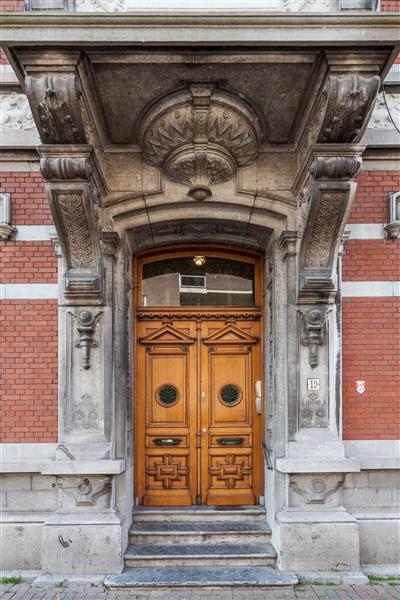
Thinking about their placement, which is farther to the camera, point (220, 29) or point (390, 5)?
point (390, 5)

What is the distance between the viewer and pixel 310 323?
17.4 feet

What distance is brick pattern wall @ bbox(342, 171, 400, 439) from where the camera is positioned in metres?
5.54

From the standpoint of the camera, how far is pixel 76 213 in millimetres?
4844

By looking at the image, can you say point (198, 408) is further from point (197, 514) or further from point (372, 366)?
point (372, 366)

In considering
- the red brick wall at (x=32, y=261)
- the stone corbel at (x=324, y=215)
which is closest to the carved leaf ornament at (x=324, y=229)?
the stone corbel at (x=324, y=215)

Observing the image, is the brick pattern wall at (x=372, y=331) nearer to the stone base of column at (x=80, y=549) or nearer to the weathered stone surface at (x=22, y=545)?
the stone base of column at (x=80, y=549)

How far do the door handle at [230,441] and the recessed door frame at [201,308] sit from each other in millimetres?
Result: 208

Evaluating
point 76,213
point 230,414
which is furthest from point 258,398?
point 76,213

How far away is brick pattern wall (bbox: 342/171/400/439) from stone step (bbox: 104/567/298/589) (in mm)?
1600

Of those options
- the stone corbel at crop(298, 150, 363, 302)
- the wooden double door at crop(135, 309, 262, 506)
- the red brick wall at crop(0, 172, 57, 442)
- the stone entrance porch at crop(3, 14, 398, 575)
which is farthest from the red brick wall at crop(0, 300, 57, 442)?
the stone corbel at crop(298, 150, 363, 302)

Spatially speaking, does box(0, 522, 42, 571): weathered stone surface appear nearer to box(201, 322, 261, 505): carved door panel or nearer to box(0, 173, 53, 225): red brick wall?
box(201, 322, 261, 505): carved door panel

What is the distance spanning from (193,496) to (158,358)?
5.43 ft

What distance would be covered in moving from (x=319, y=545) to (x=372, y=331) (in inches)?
89.1

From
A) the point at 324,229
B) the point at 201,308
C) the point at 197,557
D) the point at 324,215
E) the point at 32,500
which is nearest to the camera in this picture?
the point at 324,215
